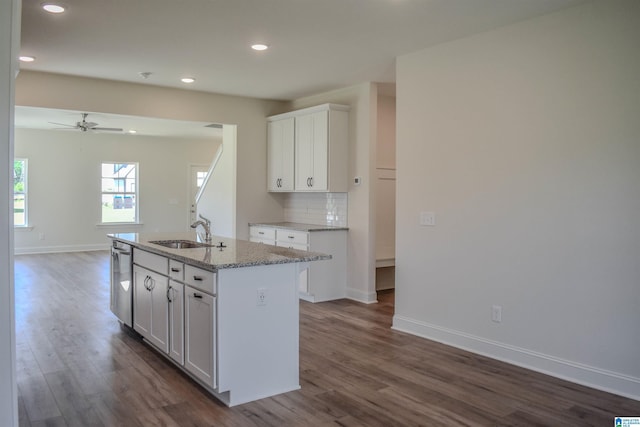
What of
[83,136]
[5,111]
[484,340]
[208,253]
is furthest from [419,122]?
[83,136]

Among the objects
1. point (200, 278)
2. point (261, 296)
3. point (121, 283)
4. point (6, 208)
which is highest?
point (6, 208)

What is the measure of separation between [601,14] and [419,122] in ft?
5.37

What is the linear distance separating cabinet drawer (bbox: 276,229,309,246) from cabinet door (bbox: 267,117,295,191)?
0.68 metres

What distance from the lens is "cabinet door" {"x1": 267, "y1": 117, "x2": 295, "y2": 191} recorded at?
655 centimetres

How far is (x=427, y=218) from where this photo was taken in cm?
446

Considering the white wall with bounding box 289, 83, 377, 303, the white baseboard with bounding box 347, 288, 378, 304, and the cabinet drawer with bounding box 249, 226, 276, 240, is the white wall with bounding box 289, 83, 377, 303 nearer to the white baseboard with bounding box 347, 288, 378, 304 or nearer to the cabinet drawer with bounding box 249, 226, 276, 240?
the white baseboard with bounding box 347, 288, 378, 304

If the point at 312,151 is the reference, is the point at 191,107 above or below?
above

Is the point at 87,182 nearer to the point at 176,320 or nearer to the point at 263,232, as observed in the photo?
the point at 263,232

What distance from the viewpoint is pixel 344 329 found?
15.5 ft

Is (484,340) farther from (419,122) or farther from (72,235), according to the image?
(72,235)

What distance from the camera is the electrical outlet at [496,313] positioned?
12.8ft

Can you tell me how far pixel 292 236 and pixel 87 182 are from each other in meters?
6.48

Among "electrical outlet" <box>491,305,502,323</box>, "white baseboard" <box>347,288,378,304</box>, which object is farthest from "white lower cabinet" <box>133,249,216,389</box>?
"white baseboard" <box>347,288,378,304</box>

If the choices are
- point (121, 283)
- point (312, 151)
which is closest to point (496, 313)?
point (312, 151)
